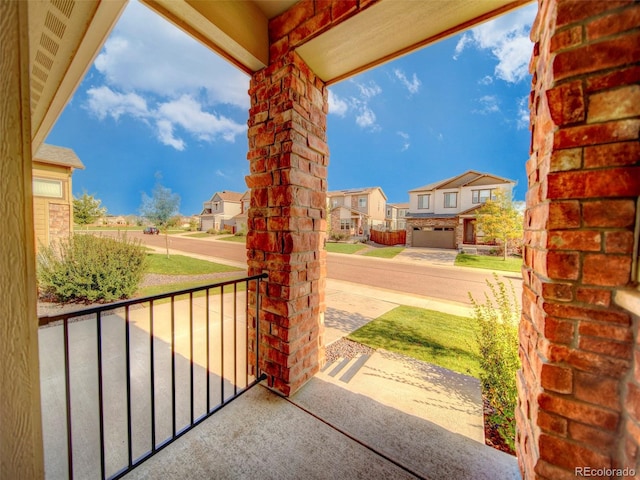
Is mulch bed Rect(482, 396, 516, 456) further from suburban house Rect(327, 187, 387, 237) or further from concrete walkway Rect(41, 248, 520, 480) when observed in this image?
suburban house Rect(327, 187, 387, 237)

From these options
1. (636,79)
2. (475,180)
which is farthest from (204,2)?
(475,180)

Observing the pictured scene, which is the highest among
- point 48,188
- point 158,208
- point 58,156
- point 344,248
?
point 58,156

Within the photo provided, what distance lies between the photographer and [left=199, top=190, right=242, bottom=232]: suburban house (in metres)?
28.1

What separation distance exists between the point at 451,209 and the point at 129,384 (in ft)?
68.7

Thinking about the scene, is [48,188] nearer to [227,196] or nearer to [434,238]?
[434,238]

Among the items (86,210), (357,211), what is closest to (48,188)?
(86,210)

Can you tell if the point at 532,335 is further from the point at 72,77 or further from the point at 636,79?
the point at 72,77

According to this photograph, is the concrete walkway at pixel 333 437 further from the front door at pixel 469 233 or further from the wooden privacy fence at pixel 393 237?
the wooden privacy fence at pixel 393 237

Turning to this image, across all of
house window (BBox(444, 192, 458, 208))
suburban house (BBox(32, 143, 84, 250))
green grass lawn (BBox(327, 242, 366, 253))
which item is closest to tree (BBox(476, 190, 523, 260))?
house window (BBox(444, 192, 458, 208))

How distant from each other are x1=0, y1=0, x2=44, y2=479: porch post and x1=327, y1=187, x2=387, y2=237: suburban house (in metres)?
22.6

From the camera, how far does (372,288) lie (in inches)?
274

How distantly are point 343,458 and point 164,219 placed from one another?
12.7 m

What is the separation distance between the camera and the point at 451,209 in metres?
18.7

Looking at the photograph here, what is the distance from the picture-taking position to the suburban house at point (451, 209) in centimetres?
1727
